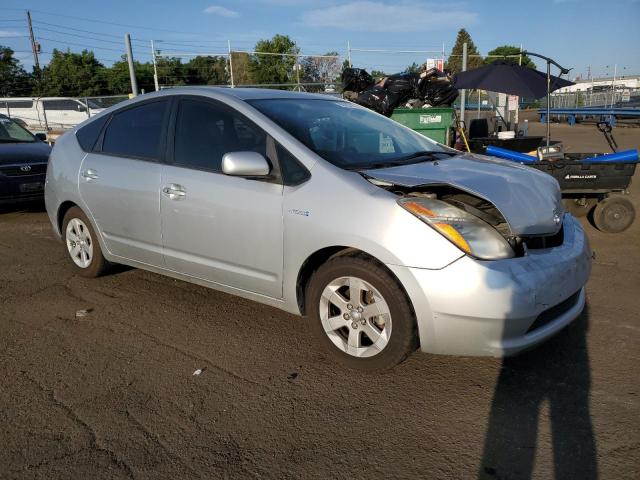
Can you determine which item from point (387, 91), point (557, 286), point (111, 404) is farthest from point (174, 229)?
point (387, 91)

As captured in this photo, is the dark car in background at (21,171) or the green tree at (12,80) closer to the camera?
the dark car in background at (21,171)

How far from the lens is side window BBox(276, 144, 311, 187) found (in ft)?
10.7

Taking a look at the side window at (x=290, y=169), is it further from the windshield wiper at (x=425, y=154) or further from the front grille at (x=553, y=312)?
the front grille at (x=553, y=312)

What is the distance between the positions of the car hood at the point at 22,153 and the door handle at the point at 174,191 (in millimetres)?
5143

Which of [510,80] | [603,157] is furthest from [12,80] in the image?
[603,157]

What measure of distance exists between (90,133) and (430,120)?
578 centimetres

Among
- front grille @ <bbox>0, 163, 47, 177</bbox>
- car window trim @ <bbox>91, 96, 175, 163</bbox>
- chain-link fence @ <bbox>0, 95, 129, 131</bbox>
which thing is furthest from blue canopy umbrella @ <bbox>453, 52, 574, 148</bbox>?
chain-link fence @ <bbox>0, 95, 129, 131</bbox>

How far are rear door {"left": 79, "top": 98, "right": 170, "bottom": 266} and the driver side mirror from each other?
93cm

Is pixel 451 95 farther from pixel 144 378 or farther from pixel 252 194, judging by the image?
pixel 144 378

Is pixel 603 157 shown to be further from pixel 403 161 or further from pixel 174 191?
pixel 174 191

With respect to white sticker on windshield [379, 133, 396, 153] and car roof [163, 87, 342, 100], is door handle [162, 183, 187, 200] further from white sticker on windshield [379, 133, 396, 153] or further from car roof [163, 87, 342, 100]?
white sticker on windshield [379, 133, 396, 153]

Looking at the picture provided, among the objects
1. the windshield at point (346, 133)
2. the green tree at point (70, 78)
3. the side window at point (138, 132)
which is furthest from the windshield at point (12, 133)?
the green tree at point (70, 78)

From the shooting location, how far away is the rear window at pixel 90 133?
15.3 ft

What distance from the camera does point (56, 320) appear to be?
13.3 ft
